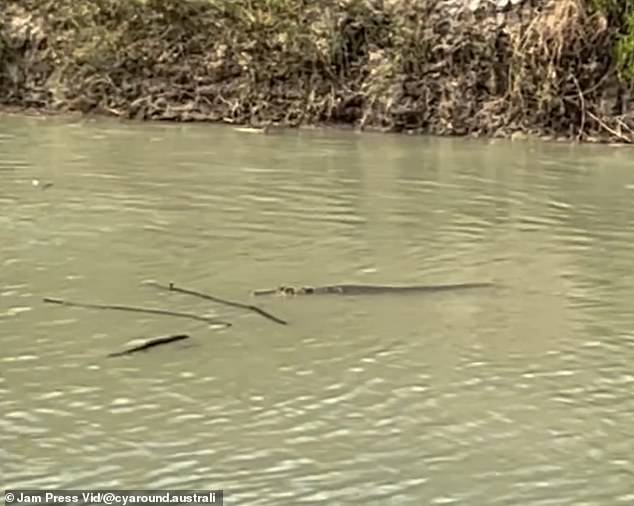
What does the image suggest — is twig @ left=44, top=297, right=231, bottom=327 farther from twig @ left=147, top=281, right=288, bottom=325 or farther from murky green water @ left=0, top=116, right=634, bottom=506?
twig @ left=147, top=281, right=288, bottom=325

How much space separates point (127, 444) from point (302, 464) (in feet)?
1.65

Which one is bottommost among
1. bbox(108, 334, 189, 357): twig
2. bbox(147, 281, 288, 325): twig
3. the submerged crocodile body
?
bbox(108, 334, 189, 357): twig

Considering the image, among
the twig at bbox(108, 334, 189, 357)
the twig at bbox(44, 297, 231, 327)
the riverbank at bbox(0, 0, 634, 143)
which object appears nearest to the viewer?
the twig at bbox(108, 334, 189, 357)

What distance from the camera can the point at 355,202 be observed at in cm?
768

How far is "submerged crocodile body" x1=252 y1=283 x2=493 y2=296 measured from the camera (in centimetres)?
543

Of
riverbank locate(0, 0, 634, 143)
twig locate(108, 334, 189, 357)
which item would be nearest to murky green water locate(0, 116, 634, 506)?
twig locate(108, 334, 189, 357)

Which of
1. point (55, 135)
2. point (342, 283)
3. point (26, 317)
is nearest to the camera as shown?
point (26, 317)

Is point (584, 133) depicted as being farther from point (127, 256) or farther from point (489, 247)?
point (127, 256)

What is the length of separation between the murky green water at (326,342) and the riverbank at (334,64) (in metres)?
2.76

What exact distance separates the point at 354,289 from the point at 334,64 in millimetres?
6661

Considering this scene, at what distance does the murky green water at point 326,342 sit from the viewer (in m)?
3.70

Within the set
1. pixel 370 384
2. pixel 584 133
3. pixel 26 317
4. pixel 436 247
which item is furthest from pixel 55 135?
pixel 370 384

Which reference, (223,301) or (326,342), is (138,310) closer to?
(223,301)

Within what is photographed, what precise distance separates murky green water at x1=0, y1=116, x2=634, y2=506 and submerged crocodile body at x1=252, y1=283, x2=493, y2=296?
9cm
